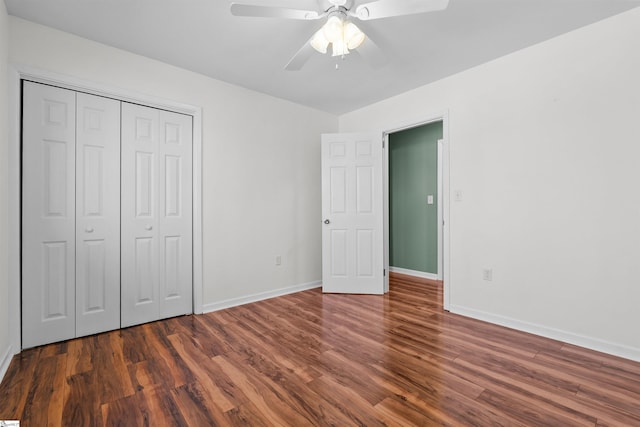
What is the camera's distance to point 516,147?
8.76ft

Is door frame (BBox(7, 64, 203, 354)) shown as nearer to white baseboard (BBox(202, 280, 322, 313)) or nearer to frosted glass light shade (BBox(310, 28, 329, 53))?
white baseboard (BBox(202, 280, 322, 313))

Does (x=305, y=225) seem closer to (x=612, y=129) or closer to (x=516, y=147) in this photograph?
(x=516, y=147)

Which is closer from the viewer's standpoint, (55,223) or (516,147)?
(55,223)

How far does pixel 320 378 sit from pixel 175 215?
82.5 inches

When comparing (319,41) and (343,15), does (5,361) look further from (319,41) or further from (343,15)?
(343,15)

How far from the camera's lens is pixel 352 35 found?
199 cm

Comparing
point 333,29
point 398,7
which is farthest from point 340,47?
point 398,7

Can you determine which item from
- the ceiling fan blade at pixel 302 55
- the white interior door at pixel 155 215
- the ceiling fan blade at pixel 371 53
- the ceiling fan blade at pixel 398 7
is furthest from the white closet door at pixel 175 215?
the ceiling fan blade at pixel 398 7

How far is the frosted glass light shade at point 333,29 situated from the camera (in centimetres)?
187

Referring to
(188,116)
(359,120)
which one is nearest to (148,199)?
(188,116)

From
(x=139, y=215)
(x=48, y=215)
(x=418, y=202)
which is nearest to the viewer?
(x=48, y=215)

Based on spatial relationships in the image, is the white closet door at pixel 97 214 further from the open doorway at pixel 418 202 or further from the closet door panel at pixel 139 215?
the open doorway at pixel 418 202

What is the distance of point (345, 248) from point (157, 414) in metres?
2.69

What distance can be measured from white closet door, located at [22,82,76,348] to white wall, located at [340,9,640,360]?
351 centimetres
